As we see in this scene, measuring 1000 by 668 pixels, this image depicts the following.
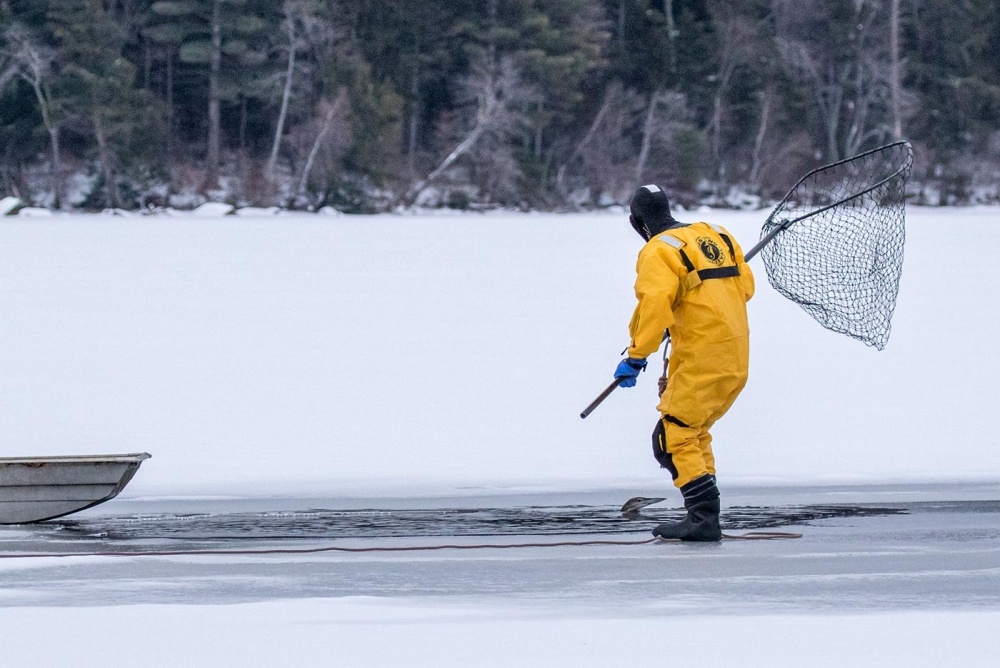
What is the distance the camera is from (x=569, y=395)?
12016 mm

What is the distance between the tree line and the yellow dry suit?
40652 millimetres

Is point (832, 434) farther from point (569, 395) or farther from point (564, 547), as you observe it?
point (564, 547)

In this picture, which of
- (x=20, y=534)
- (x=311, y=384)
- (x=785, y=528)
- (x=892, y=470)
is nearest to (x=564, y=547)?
(x=785, y=528)

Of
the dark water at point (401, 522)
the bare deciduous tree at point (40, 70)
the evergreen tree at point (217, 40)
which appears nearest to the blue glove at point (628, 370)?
the dark water at point (401, 522)

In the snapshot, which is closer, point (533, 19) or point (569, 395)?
point (569, 395)

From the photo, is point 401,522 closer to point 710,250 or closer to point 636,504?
point 636,504

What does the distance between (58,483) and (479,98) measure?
42838 mm

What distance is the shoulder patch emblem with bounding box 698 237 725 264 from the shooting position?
586cm

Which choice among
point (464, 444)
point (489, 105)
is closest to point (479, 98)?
point (489, 105)

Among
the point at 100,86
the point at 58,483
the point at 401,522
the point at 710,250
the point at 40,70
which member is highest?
the point at 40,70

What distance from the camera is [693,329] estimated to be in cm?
583

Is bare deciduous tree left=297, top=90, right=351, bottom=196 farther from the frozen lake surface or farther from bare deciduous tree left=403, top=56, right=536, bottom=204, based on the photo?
the frozen lake surface

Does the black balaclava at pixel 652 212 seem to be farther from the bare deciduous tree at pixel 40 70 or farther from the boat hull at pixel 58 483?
the bare deciduous tree at pixel 40 70

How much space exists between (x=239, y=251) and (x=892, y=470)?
842 inches
